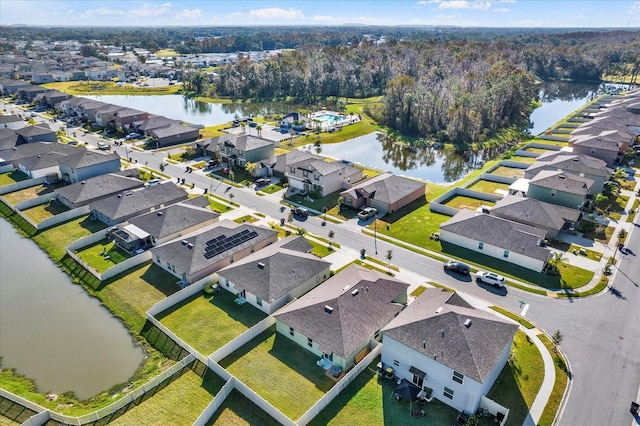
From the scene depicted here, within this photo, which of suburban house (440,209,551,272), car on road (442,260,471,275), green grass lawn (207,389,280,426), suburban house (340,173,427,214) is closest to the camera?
green grass lawn (207,389,280,426)

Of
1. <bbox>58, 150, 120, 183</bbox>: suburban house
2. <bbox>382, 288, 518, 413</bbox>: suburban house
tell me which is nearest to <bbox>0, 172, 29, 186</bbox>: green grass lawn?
<bbox>58, 150, 120, 183</bbox>: suburban house

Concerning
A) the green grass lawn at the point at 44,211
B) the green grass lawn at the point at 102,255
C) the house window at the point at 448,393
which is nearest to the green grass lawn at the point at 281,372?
the house window at the point at 448,393

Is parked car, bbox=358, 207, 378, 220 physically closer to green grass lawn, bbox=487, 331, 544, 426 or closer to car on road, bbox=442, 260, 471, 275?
car on road, bbox=442, 260, 471, 275

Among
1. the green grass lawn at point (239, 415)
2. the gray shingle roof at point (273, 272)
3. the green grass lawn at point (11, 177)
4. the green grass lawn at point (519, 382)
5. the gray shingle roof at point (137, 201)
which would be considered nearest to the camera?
the green grass lawn at point (239, 415)

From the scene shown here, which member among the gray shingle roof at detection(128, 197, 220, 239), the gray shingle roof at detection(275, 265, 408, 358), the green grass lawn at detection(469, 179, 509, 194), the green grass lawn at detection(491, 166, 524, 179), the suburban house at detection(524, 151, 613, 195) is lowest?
the green grass lawn at detection(469, 179, 509, 194)


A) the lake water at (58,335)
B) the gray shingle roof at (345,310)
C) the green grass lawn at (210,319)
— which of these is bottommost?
the lake water at (58,335)

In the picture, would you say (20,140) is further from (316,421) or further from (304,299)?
(316,421)

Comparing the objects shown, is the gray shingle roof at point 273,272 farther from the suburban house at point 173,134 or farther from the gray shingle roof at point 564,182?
the suburban house at point 173,134
